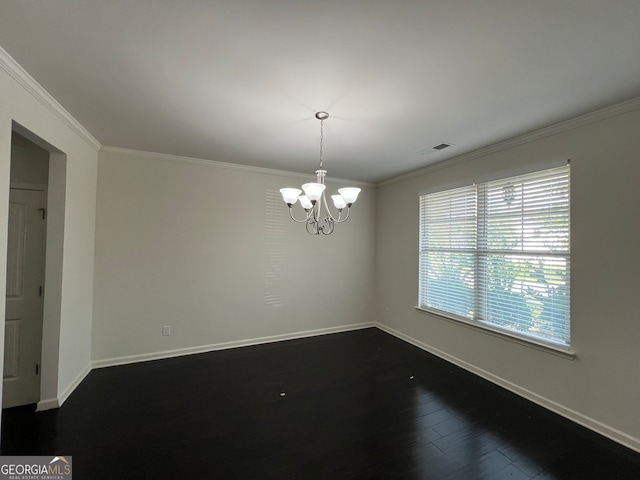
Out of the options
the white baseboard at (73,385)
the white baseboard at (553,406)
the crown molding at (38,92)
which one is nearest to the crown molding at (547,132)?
the white baseboard at (553,406)

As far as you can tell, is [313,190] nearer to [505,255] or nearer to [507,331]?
[505,255]

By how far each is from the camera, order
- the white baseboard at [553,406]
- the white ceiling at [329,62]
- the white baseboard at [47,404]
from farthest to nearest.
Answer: the white baseboard at [47,404] < the white baseboard at [553,406] < the white ceiling at [329,62]

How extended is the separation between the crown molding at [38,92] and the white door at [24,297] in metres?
0.72

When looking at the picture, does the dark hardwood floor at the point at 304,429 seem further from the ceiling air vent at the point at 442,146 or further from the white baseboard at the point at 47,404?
the ceiling air vent at the point at 442,146

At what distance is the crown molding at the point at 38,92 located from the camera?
1683mm

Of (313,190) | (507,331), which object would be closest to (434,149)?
(313,190)

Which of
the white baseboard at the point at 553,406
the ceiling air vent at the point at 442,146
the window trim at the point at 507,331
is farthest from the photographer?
the ceiling air vent at the point at 442,146

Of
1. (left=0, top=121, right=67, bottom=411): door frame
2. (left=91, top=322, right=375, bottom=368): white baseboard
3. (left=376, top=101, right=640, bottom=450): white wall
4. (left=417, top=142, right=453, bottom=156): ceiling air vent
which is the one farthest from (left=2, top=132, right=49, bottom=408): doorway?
(left=376, top=101, right=640, bottom=450): white wall

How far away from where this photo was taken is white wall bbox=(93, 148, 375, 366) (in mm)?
3266

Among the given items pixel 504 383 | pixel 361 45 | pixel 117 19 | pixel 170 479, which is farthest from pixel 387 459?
pixel 117 19

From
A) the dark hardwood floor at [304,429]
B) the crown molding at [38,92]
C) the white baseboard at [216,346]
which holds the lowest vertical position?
the dark hardwood floor at [304,429]

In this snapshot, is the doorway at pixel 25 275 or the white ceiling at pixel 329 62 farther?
the doorway at pixel 25 275

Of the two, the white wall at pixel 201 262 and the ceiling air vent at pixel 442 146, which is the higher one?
the ceiling air vent at pixel 442 146

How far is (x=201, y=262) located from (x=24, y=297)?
1.66 metres
